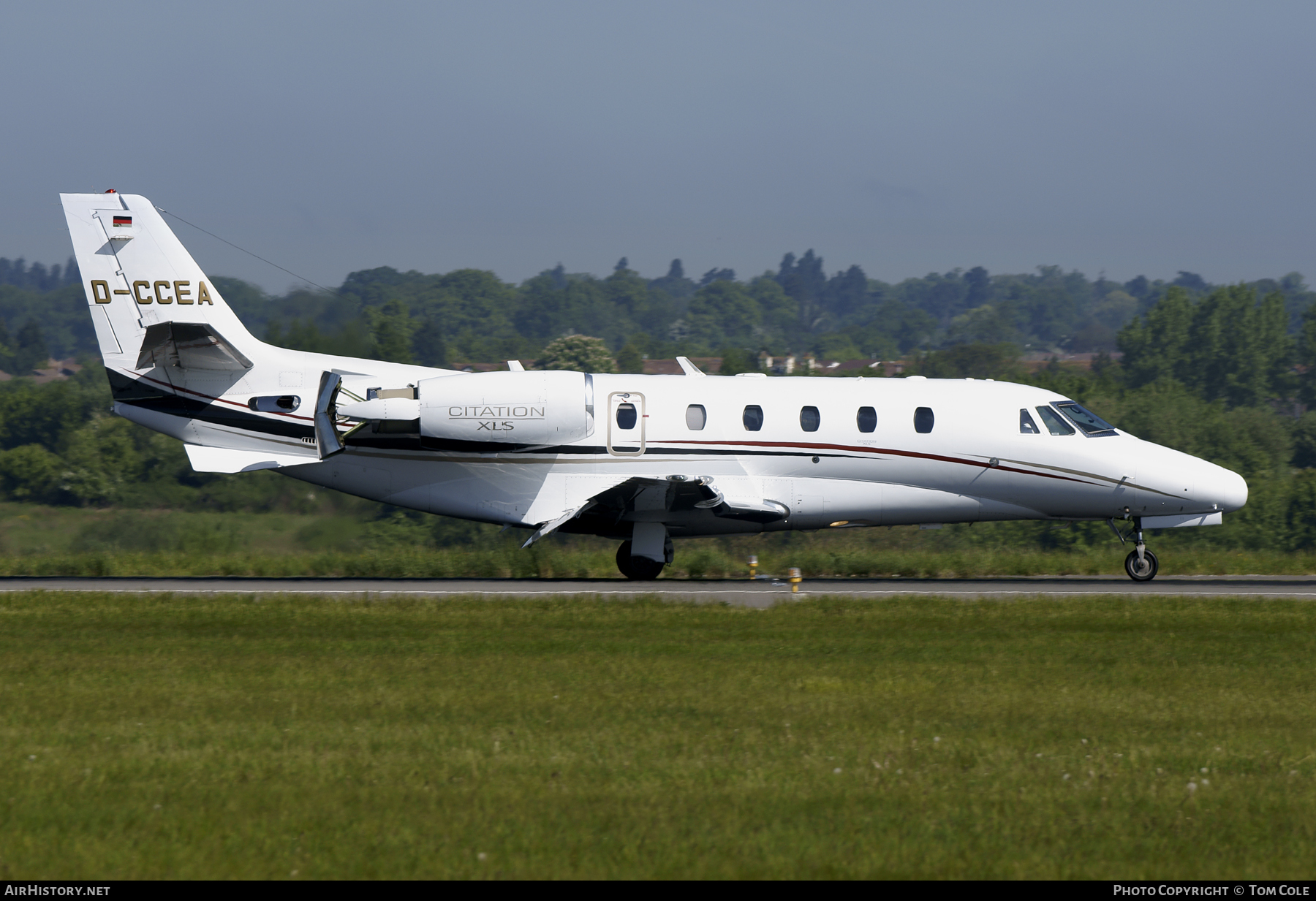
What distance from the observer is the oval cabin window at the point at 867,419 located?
22500 millimetres

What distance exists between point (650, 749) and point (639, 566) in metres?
12.7

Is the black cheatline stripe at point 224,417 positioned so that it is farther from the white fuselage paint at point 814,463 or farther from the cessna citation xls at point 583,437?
the white fuselage paint at point 814,463

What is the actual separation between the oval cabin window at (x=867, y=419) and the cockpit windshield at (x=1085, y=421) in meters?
3.38

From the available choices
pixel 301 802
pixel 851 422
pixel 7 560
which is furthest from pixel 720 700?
pixel 7 560

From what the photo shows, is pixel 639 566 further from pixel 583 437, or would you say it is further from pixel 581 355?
pixel 581 355

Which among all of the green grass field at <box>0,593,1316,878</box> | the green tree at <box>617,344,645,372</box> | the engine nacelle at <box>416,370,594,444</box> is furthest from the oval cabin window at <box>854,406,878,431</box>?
the green tree at <box>617,344,645,372</box>

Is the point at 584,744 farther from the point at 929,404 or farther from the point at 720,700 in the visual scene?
the point at 929,404

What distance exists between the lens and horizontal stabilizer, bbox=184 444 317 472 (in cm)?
2202

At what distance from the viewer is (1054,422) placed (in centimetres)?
2306

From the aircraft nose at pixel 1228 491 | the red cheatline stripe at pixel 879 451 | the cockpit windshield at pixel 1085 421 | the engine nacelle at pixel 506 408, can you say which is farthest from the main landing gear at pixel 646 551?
the aircraft nose at pixel 1228 491

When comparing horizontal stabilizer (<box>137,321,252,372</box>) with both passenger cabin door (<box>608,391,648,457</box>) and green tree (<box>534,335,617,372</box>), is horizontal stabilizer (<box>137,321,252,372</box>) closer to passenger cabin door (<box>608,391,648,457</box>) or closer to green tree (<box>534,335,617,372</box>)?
passenger cabin door (<box>608,391,648,457</box>)

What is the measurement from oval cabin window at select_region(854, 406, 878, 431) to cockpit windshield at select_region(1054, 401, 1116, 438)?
338cm

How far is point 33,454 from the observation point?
4181 centimetres

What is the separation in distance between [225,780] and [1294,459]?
191ft
